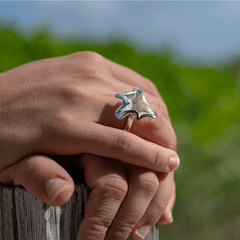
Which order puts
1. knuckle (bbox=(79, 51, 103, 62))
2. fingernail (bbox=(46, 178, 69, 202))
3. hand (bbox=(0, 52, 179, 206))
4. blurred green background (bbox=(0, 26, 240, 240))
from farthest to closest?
1. blurred green background (bbox=(0, 26, 240, 240))
2. knuckle (bbox=(79, 51, 103, 62))
3. hand (bbox=(0, 52, 179, 206))
4. fingernail (bbox=(46, 178, 69, 202))

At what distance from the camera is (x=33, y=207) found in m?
1.03

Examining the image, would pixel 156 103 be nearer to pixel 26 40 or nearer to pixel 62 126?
pixel 62 126

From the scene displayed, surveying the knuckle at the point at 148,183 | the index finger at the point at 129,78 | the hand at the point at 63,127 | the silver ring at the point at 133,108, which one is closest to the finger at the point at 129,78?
the index finger at the point at 129,78

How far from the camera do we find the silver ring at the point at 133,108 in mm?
1074

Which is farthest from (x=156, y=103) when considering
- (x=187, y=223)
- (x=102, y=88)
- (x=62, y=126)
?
(x=187, y=223)

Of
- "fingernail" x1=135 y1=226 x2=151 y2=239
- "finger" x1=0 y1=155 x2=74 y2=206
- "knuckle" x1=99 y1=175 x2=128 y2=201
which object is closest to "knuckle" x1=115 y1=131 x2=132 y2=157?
"knuckle" x1=99 y1=175 x2=128 y2=201

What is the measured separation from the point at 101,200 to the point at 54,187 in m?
0.19

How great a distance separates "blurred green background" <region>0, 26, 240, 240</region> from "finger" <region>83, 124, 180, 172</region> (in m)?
2.66

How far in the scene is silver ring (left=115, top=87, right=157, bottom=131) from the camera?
1.07 m

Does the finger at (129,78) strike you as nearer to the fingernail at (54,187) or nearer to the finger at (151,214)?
the finger at (151,214)

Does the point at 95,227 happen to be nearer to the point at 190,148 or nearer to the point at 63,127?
the point at 63,127

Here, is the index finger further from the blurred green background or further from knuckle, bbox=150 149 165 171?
→ the blurred green background

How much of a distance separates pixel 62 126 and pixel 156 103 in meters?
0.51

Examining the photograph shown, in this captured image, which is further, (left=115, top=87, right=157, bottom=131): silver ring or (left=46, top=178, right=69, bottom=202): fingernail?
(left=115, top=87, right=157, bottom=131): silver ring
